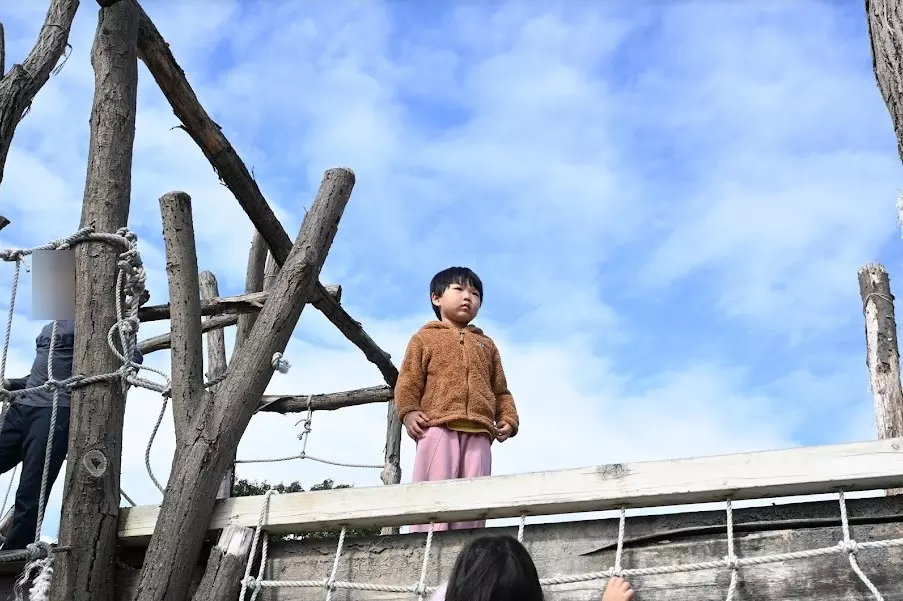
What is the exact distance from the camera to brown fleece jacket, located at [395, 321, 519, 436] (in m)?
3.85

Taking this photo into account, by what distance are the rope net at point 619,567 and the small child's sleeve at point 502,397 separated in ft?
4.15

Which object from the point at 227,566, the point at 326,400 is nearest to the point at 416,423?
the point at 227,566

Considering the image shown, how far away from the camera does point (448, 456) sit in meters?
3.77

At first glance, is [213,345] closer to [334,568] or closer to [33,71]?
[33,71]

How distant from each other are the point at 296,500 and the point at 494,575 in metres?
1.00

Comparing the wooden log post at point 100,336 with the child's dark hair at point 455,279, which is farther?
the child's dark hair at point 455,279

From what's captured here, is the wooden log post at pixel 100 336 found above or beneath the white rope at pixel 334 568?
above

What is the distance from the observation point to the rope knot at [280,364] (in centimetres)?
338

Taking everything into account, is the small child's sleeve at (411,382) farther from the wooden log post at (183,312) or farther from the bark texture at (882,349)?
the bark texture at (882,349)

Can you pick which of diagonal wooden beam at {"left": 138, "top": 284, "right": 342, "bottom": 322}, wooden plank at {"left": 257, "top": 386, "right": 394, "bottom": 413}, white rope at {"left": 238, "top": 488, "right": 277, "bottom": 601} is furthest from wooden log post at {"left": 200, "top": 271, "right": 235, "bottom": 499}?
white rope at {"left": 238, "top": 488, "right": 277, "bottom": 601}

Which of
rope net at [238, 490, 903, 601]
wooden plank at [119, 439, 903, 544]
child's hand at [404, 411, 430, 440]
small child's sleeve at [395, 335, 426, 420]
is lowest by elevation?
rope net at [238, 490, 903, 601]

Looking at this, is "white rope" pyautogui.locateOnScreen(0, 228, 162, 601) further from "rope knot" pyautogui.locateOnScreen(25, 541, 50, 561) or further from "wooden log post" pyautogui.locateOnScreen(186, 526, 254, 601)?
"wooden log post" pyautogui.locateOnScreen(186, 526, 254, 601)

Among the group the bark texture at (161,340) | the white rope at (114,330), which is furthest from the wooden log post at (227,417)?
the bark texture at (161,340)

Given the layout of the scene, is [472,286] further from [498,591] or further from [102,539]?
[498,591]
